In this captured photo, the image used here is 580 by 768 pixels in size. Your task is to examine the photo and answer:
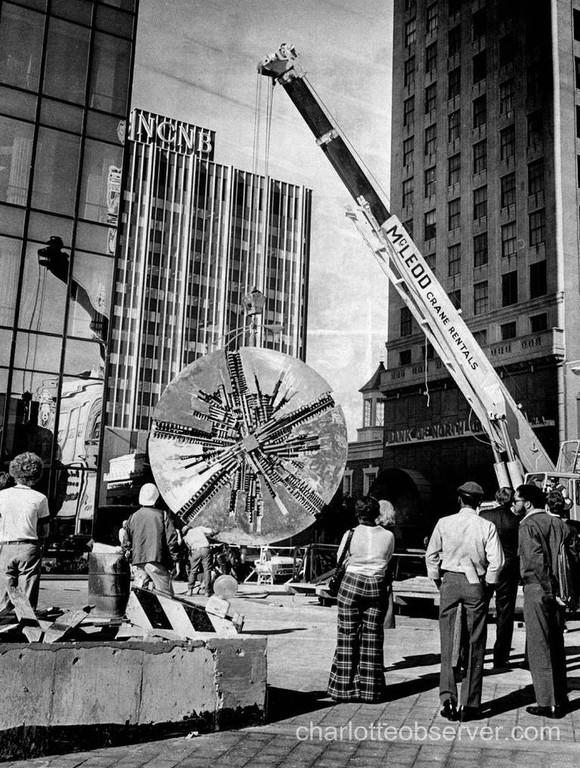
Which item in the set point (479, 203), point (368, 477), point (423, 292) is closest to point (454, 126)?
point (479, 203)

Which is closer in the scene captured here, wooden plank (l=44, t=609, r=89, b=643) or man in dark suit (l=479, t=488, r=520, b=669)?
wooden plank (l=44, t=609, r=89, b=643)

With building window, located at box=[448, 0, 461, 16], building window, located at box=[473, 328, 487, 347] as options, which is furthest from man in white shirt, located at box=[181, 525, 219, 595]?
building window, located at box=[448, 0, 461, 16]

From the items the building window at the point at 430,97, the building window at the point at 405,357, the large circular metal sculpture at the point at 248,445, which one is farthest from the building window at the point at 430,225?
the large circular metal sculpture at the point at 248,445

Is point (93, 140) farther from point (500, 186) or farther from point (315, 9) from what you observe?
point (500, 186)

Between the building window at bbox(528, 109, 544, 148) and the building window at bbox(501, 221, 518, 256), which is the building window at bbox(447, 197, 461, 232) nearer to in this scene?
the building window at bbox(501, 221, 518, 256)

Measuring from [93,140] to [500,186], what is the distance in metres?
23.0

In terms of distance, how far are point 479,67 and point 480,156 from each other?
209 inches

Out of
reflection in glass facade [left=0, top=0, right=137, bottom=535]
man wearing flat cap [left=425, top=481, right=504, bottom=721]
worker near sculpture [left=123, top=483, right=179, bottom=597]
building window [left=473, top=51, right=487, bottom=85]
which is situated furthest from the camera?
building window [left=473, top=51, right=487, bottom=85]

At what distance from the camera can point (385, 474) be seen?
41312 mm

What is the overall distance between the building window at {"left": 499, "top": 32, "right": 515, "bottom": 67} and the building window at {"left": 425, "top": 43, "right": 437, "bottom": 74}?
589 cm

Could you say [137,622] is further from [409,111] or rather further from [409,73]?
[409,73]

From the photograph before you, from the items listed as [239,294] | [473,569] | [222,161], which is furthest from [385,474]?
[222,161]

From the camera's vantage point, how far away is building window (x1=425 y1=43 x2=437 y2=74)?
4694cm

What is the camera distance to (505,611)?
938 centimetres
